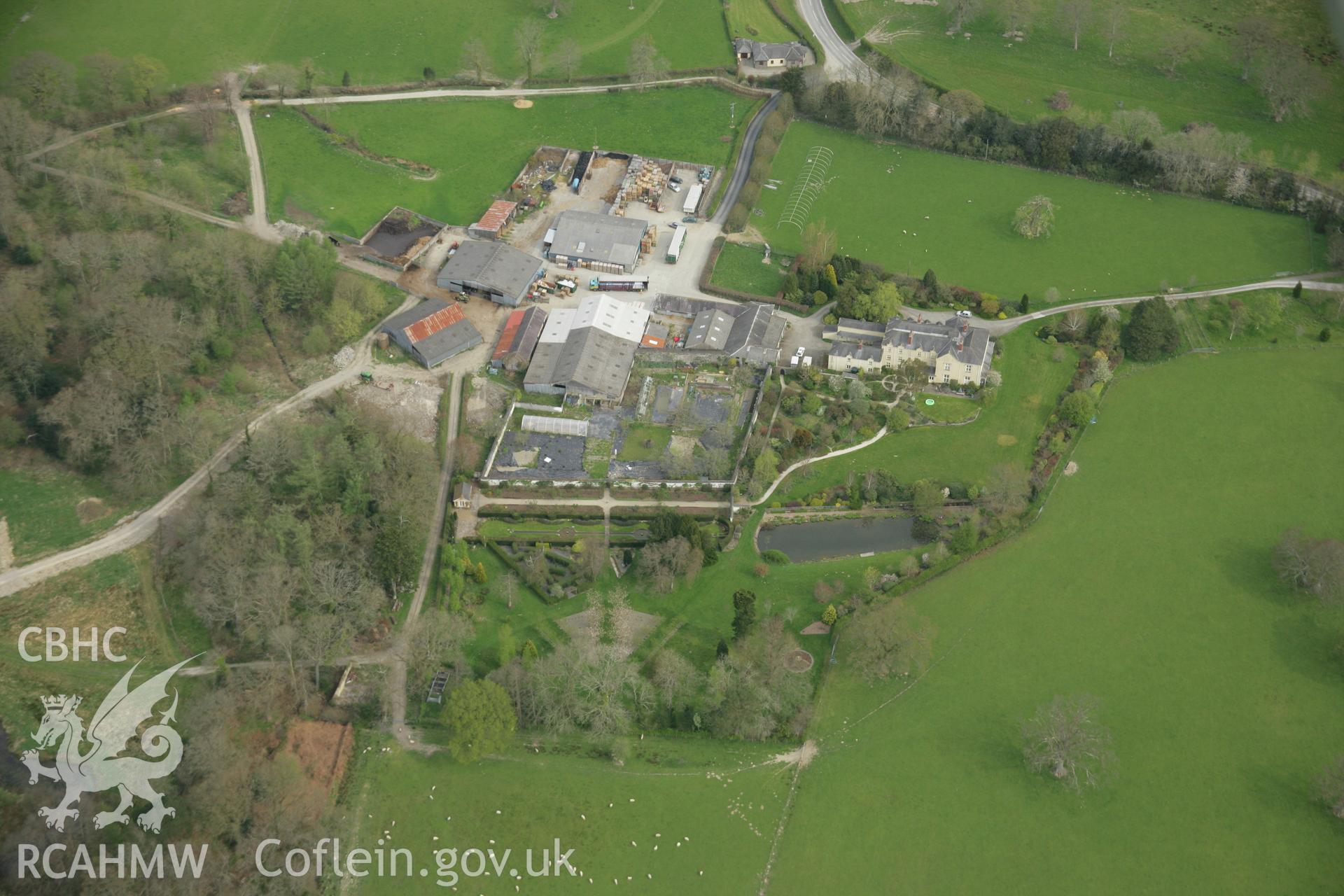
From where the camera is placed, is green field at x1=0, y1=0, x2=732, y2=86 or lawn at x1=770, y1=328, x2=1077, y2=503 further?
green field at x1=0, y1=0, x2=732, y2=86

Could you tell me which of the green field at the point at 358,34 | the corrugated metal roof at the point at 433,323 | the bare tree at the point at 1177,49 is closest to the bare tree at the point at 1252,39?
the bare tree at the point at 1177,49

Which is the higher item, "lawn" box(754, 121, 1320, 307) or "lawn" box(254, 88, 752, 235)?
"lawn" box(254, 88, 752, 235)

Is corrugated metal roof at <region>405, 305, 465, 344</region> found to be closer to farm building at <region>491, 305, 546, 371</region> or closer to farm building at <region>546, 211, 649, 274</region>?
farm building at <region>491, 305, 546, 371</region>

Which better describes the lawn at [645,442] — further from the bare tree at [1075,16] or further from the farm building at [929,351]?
the bare tree at [1075,16]

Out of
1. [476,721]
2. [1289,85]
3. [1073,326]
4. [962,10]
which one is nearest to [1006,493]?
[1073,326]

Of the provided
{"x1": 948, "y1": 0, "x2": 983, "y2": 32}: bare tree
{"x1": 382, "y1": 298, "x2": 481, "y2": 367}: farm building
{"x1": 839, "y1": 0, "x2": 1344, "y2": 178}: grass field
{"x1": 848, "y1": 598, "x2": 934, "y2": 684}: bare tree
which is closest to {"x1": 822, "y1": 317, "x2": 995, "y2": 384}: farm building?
{"x1": 848, "y1": 598, "x2": 934, "y2": 684}: bare tree

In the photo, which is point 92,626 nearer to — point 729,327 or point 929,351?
point 729,327

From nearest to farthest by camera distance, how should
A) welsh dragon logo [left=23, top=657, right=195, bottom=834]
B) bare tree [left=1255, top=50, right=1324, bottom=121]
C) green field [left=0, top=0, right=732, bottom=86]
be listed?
welsh dragon logo [left=23, top=657, right=195, bottom=834], bare tree [left=1255, top=50, right=1324, bottom=121], green field [left=0, top=0, right=732, bottom=86]

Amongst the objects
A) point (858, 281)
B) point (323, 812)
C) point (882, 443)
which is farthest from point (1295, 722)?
point (323, 812)
